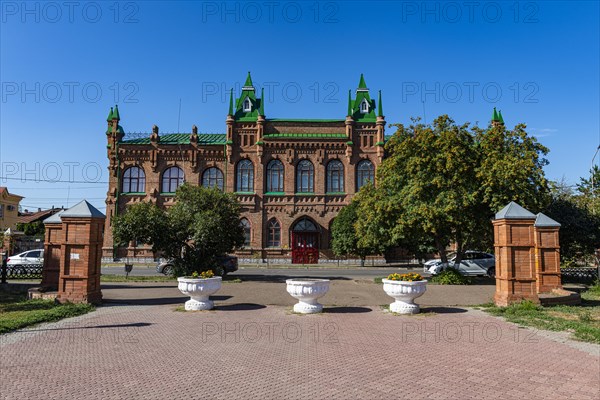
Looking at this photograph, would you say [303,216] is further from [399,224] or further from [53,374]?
[53,374]

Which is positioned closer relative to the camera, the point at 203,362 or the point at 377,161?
the point at 203,362

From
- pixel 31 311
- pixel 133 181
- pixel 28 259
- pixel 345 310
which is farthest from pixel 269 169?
pixel 31 311

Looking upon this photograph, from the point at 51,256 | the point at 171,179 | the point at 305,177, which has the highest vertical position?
the point at 305,177

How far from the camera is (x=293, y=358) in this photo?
7.61 metres

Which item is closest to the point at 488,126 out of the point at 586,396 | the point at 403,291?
the point at 403,291

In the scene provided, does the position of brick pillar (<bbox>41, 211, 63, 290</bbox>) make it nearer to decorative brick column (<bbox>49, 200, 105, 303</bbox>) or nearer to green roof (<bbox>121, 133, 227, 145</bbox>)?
decorative brick column (<bbox>49, 200, 105, 303</bbox>)

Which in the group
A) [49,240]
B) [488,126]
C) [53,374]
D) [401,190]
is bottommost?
[53,374]

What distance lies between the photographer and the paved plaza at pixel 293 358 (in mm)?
5988

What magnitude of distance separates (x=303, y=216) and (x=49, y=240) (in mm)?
27208

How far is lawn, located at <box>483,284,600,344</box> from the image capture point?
9.56m

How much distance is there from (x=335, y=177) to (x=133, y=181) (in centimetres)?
1963

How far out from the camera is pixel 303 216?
1654 inches

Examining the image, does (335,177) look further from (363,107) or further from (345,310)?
(345,310)

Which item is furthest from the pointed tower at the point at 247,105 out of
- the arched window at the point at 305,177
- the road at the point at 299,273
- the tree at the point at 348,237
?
the road at the point at 299,273
